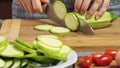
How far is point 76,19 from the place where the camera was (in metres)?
1.54

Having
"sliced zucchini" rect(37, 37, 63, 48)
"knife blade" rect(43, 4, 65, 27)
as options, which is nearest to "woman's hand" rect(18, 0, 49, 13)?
"knife blade" rect(43, 4, 65, 27)

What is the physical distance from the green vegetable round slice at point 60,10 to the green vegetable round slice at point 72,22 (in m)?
0.04

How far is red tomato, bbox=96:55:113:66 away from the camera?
1143 mm

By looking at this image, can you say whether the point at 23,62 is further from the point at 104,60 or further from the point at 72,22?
the point at 72,22

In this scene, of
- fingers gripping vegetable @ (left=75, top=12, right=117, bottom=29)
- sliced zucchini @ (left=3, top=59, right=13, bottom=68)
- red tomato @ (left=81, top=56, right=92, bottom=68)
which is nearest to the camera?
sliced zucchini @ (left=3, top=59, right=13, bottom=68)

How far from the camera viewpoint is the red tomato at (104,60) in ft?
3.75

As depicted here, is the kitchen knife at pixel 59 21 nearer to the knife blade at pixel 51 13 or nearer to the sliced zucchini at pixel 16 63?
the knife blade at pixel 51 13

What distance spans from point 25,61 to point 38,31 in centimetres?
51

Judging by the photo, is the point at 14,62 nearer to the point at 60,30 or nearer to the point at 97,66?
the point at 97,66

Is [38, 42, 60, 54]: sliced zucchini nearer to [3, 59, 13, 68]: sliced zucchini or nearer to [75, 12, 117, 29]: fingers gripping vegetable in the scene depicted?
[3, 59, 13, 68]: sliced zucchini

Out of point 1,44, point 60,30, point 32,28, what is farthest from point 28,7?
point 1,44

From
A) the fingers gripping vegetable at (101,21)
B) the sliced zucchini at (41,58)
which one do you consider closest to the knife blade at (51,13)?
the fingers gripping vegetable at (101,21)

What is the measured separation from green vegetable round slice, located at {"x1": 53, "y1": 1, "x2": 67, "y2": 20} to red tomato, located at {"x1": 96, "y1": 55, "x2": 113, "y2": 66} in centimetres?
51

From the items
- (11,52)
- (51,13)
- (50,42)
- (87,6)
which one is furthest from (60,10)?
(11,52)
